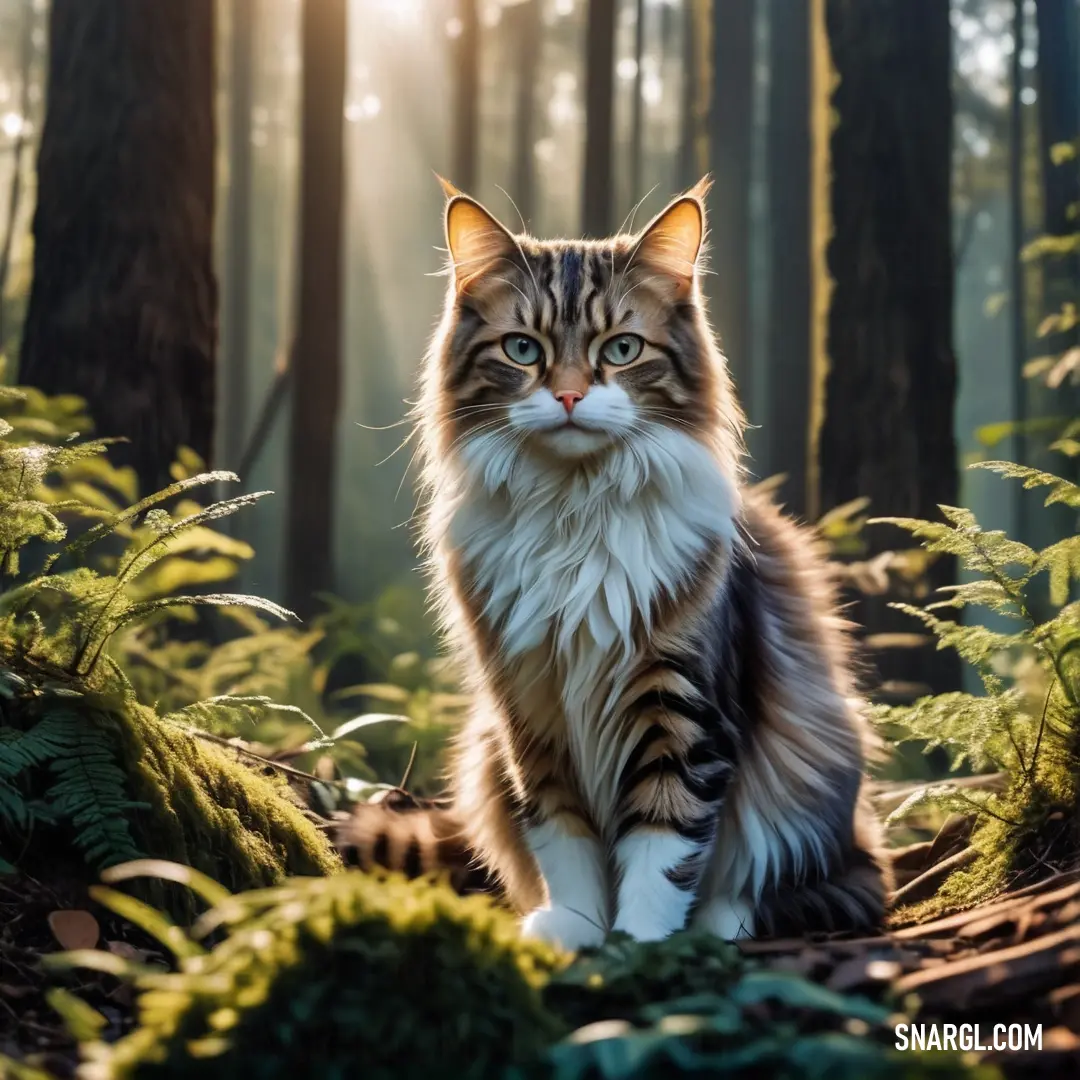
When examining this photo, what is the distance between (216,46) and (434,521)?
4.37 m

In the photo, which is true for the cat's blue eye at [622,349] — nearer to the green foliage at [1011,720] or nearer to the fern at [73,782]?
the green foliage at [1011,720]

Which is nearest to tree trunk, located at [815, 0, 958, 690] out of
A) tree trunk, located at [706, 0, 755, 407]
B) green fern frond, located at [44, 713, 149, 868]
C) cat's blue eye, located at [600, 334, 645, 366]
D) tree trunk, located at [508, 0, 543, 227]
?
cat's blue eye, located at [600, 334, 645, 366]

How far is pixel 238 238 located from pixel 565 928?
20.8 metres

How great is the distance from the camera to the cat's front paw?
3.07m

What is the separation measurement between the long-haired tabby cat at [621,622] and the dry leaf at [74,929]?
1.13 meters

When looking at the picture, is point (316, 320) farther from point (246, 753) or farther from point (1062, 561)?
point (1062, 561)

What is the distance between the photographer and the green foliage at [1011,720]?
302 cm

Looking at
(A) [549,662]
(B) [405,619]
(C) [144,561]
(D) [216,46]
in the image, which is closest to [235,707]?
(C) [144,561]

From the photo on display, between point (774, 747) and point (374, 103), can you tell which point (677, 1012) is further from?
point (374, 103)

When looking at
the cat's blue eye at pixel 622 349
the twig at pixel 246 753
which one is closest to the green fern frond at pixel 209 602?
the twig at pixel 246 753

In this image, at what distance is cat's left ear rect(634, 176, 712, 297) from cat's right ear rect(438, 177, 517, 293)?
41cm

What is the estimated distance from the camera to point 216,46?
21.5ft

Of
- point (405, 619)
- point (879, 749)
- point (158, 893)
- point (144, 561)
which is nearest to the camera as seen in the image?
point (158, 893)

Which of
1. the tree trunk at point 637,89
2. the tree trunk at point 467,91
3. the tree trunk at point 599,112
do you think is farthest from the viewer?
the tree trunk at point 637,89
